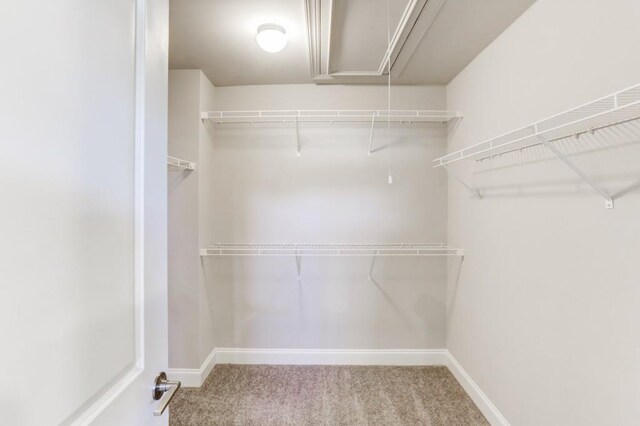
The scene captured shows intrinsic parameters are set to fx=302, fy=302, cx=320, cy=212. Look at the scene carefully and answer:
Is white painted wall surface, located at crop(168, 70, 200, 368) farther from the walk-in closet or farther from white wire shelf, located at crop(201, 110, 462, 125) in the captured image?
white wire shelf, located at crop(201, 110, 462, 125)

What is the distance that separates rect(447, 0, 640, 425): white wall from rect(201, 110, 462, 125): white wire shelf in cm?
43

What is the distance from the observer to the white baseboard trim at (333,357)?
254 centimetres

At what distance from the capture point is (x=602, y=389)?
1.14 meters

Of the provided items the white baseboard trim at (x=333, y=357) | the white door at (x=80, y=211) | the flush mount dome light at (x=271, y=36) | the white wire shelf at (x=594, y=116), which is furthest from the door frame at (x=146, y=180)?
the white baseboard trim at (x=333, y=357)

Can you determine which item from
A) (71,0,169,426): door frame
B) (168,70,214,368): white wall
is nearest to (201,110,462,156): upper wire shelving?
(168,70,214,368): white wall

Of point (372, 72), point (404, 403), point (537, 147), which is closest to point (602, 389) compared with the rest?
point (537, 147)

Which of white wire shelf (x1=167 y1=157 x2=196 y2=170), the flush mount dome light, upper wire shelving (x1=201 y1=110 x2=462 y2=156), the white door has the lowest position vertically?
the white door

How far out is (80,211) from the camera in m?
0.54

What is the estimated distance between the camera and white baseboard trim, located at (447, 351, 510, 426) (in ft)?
5.88

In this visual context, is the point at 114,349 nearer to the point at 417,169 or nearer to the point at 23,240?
the point at 23,240

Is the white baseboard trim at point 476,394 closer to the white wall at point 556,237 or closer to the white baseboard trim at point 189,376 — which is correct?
the white wall at point 556,237

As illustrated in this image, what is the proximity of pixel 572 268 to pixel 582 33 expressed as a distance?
38.0 inches

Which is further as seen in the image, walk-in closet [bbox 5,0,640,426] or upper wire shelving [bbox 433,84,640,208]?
upper wire shelving [bbox 433,84,640,208]

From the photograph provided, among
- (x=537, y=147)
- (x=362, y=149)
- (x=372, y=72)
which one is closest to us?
(x=537, y=147)
